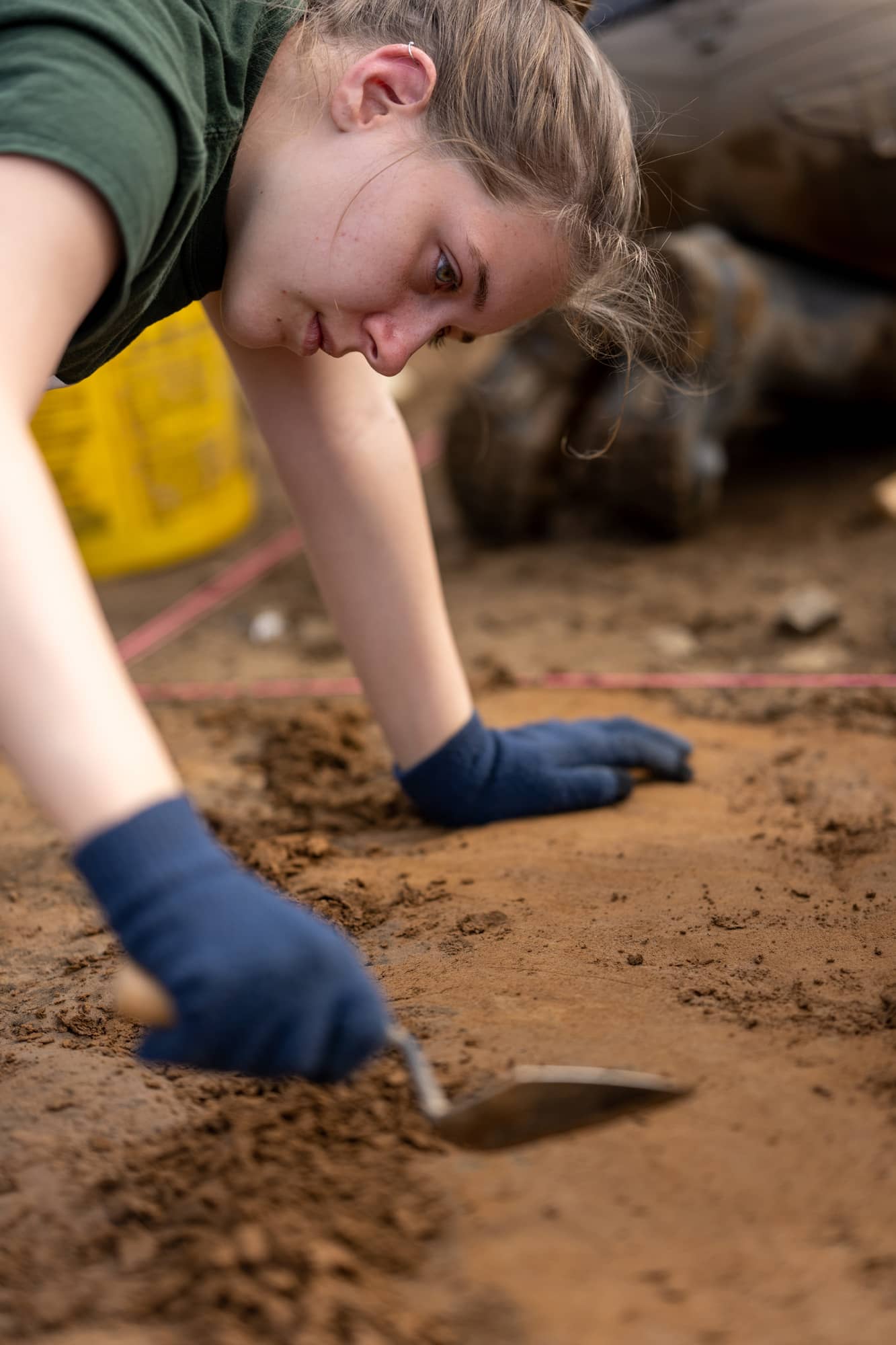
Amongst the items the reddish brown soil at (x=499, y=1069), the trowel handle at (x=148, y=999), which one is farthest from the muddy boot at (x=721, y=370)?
the trowel handle at (x=148, y=999)

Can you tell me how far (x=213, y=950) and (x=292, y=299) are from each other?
65 cm

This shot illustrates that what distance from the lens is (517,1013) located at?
1.07m

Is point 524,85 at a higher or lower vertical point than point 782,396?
higher

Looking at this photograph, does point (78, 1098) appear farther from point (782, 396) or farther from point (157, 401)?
point (782, 396)

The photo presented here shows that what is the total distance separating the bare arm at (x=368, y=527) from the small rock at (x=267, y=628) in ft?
2.78

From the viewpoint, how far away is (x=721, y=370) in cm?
253

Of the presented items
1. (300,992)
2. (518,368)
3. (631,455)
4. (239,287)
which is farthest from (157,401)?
(300,992)

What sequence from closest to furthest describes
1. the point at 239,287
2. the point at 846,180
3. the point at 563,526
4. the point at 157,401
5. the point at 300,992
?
1. the point at 300,992
2. the point at 239,287
3. the point at 846,180
4. the point at 157,401
5. the point at 563,526

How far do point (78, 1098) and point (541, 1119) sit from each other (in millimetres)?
404

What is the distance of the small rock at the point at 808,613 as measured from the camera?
219cm

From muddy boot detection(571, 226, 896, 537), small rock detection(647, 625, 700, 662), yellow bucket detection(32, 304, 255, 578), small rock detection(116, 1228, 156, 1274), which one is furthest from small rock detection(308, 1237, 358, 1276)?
yellow bucket detection(32, 304, 255, 578)

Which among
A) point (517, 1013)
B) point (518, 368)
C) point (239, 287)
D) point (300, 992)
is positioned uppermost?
point (239, 287)

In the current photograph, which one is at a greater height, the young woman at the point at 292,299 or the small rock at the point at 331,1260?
the young woman at the point at 292,299

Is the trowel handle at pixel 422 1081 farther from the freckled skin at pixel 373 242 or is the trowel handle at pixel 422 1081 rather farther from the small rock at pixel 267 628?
the small rock at pixel 267 628
